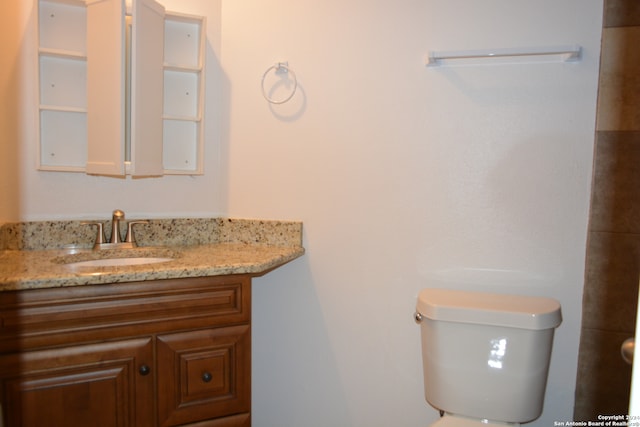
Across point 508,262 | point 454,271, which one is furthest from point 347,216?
point 508,262

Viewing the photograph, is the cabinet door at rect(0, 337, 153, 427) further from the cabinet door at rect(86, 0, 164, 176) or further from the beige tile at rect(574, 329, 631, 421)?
the beige tile at rect(574, 329, 631, 421)

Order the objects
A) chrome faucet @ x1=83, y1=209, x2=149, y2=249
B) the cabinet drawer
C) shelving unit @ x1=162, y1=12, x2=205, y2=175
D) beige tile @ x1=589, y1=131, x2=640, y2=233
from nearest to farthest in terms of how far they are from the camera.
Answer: the cabinet drawer
beige tile @ x1=589, y1=131, x2=640, y2=233
chrome faucet @ x1=83, y1=209, x2=149, y2=249
shelving unit @ x1=162, y1=12, x2=205, y2=175

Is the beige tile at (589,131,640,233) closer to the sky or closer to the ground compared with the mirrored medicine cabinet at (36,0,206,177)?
closer to the ground

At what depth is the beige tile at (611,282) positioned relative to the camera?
5.16ft

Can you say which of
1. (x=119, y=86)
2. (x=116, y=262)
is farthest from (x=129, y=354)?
(x=119, y=86)

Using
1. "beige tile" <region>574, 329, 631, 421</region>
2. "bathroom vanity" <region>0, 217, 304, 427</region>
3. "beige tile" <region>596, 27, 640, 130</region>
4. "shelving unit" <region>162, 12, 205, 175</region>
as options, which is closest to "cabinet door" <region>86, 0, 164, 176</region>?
"shelving unit" <region>162, 12, 205, 175</region>

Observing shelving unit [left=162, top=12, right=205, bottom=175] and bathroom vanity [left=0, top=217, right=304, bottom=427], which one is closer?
bathroom vanity [left=0, top=217, right=304, bottom=427]

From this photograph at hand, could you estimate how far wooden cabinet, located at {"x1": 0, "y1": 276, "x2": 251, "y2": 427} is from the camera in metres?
1.28

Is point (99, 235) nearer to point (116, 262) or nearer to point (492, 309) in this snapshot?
point (116, 262)

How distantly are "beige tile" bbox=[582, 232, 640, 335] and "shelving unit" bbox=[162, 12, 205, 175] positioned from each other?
1471 mm

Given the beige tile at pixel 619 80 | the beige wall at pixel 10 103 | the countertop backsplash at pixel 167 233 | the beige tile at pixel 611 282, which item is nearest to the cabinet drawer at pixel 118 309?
the countertop backsplash at pixel 167 233

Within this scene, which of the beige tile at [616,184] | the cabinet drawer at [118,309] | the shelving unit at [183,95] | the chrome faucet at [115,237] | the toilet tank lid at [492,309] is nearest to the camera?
the cabinet drawer at [118,309]

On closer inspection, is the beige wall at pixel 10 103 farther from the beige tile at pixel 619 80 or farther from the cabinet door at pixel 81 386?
the beige tile at pixel 619 80

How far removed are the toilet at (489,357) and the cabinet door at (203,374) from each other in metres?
0.62
